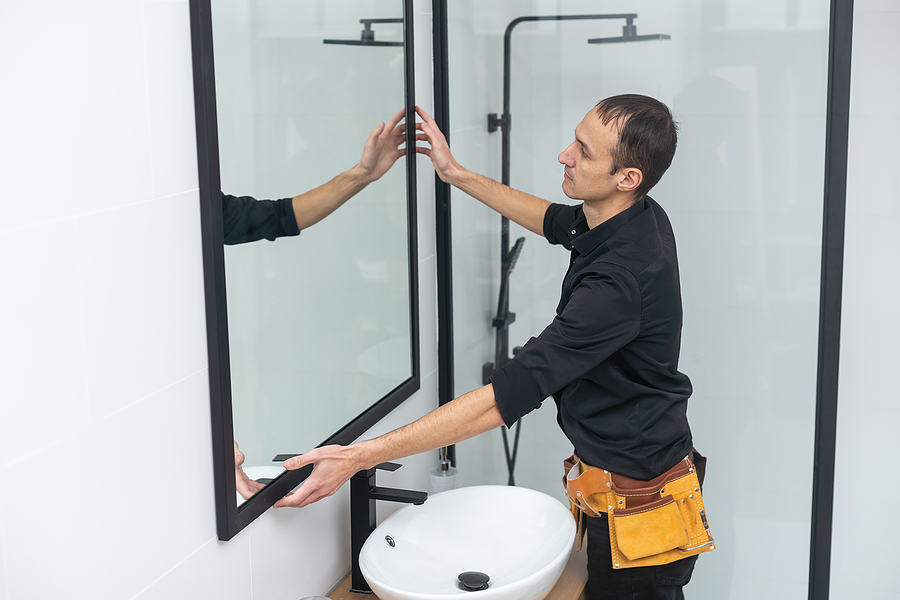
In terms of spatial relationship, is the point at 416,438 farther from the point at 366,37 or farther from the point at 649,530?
the point at 366,37

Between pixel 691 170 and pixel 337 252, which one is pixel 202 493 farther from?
pixel 691 170

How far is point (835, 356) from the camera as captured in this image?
6.27 feet

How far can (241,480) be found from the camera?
130cm

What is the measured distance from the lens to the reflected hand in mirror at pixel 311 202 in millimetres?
1235

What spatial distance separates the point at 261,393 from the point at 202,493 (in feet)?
0.64

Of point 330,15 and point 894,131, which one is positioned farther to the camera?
point 894,131

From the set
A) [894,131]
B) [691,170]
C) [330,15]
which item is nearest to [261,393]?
[330,15]

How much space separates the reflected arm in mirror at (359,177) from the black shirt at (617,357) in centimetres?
46

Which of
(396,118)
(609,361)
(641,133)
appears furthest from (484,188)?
(609,361)

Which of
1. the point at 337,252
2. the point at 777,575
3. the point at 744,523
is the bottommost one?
the point at 777,575

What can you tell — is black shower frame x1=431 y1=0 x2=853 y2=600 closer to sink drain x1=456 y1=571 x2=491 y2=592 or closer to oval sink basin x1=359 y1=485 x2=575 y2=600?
oval sink basin x1=359 y1=485 x2=575 y2=600

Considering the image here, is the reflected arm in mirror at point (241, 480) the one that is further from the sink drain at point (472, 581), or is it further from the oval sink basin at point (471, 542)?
the sink drain at point (472, 581)

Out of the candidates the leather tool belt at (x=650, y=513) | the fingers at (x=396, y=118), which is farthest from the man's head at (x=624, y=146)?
the leather tool belt at (x=650, y=513)

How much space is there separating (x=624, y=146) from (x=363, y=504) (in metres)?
0.87
